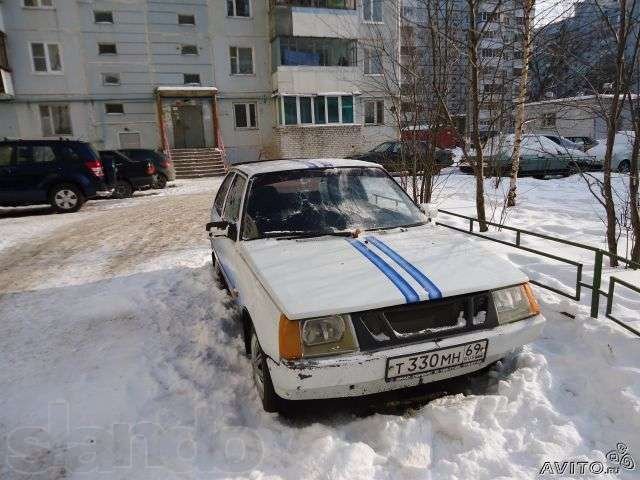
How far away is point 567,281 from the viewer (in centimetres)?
466

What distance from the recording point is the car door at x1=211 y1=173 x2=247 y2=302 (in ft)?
11.9

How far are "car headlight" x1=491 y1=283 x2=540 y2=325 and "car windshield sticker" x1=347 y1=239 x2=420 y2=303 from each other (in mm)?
594

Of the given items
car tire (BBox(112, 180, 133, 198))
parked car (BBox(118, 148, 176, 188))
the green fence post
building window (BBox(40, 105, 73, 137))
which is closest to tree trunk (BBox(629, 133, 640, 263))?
the green fence post

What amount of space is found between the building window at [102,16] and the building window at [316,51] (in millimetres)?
7996

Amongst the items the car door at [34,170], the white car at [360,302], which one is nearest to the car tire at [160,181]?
the car door at [34,170]

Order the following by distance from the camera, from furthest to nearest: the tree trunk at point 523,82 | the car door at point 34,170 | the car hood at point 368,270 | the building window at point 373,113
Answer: the building window at point 373,113, the car door at point 34,170, the tree trunk at point 523,82, the car hood at point 368,270

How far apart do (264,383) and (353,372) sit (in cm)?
68

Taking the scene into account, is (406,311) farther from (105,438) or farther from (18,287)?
(18,287)

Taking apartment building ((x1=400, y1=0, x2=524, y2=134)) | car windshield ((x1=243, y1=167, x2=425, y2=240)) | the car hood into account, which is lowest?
the car hood

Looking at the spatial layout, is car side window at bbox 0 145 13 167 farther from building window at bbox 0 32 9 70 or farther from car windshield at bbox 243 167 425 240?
building window at bbox 0 32 9 70

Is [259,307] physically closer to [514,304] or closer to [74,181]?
[514,304]

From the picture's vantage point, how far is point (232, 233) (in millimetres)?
3695

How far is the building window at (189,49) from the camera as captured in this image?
2242 cm

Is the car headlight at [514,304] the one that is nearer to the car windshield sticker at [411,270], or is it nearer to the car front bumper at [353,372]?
the car front bumper at [353,372]
